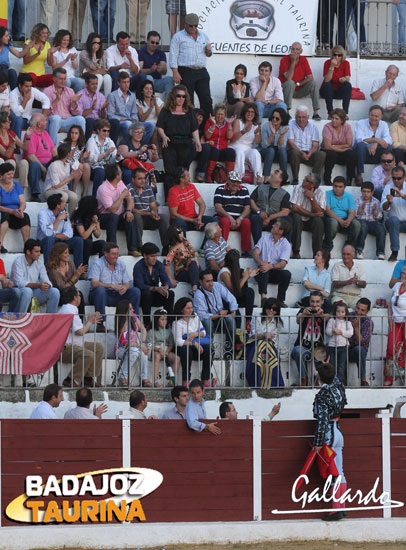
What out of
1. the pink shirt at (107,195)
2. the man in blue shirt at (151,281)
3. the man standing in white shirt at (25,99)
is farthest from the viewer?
the man standing in white shirt at (25,99)

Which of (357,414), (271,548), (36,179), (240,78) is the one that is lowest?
(271,548)

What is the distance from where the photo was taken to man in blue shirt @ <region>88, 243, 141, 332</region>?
16578 mm

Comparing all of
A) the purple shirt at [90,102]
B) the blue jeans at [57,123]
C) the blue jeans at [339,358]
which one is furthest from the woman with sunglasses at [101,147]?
the blue jeans at [339,358]

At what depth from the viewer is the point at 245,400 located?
16250 mm

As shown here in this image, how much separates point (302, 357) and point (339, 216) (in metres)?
3.01

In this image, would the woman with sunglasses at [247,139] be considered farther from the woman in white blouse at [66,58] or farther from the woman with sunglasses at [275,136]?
the woman in white blouse at [66,58]

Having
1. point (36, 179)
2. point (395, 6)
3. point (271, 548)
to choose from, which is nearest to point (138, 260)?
point (36, 179)

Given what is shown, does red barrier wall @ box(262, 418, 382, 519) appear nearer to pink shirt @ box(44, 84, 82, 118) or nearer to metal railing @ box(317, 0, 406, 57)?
pink shirt @ box(44, 84, 82, 118)

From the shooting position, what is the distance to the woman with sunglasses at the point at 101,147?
1866 centimetres

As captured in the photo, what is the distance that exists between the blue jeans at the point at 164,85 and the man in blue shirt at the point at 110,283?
4.23m

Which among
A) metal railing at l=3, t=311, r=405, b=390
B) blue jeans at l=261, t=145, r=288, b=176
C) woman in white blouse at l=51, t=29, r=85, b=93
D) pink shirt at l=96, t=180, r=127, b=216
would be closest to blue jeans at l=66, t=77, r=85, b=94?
woman in white blouse at l=51, t=29, r=85, b=93

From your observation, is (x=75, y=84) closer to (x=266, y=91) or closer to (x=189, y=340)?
(x=266, y=91)

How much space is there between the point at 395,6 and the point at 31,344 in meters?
9.68

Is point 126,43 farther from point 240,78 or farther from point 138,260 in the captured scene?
point 138,260
